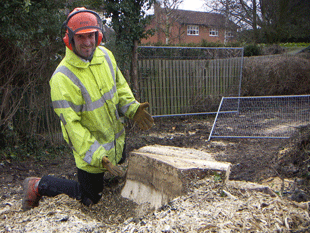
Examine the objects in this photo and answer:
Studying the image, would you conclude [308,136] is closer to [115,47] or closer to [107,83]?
[107,83]

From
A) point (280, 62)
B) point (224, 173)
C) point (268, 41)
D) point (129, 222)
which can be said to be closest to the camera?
point (129, 222)

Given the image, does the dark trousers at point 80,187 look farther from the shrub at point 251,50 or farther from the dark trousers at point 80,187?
the shrub at point 251,50

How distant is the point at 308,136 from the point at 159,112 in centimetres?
463

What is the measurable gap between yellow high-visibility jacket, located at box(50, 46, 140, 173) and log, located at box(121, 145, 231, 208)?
285 mm

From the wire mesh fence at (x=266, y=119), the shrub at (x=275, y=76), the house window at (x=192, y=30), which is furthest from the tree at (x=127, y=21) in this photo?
the house window at (x=192, y=30)

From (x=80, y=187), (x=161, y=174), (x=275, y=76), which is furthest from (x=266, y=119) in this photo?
(x=80, y=187)

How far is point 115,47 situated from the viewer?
22.4 feet

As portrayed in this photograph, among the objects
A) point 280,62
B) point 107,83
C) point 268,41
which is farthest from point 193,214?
point 268,41

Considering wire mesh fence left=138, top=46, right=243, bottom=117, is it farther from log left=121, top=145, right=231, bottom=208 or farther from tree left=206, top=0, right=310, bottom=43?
tree left=206, top=0, right=310, bottom=43

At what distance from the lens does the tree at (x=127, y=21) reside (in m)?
6.79

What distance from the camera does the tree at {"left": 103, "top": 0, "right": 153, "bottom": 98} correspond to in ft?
22.3

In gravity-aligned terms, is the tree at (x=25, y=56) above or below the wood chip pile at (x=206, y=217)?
above

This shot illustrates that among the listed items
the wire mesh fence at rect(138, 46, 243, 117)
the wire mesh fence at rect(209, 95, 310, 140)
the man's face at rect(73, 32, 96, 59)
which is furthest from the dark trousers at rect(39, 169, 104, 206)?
the wire mesh fence at rect(138, 46, 243, 117)

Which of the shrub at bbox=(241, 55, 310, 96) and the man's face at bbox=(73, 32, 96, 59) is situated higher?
the man's face at bbox=(73, 32, 96, 59)
